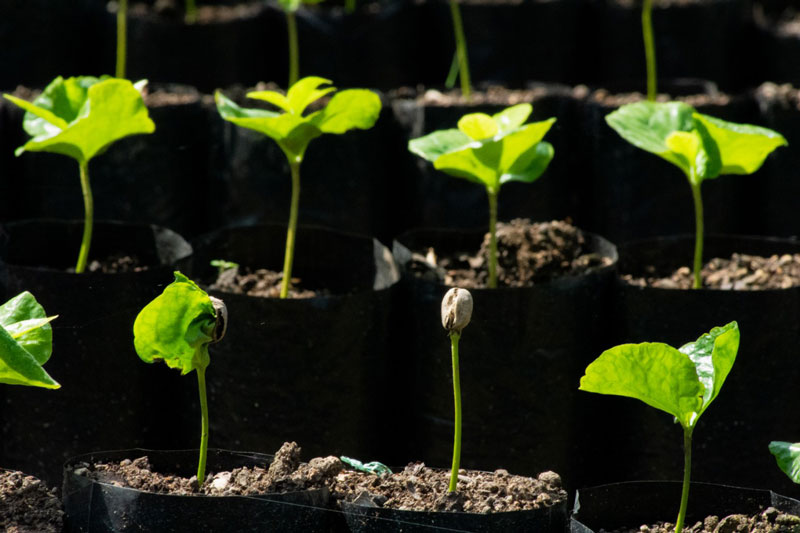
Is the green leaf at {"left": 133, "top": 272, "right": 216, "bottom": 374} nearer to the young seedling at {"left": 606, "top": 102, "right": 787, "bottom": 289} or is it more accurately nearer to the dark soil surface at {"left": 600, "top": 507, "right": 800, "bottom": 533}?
the dark soil surface at {"left": 600, "top": 507, "right": 800, "bottom": 533}

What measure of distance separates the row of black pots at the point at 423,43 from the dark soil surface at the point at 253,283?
49.8 inches

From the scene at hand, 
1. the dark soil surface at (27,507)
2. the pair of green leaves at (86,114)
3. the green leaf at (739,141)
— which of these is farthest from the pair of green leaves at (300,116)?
the dark soil surface at (27,507)

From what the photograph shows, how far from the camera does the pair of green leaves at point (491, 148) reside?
1.49 meters

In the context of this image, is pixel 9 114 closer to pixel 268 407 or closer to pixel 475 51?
pixel 268 407

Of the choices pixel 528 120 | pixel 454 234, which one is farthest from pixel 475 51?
pixel 454 234

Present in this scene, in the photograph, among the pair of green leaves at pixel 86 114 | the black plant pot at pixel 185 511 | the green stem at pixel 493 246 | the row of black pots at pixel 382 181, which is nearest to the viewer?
the black plant pot at pixel 185 511

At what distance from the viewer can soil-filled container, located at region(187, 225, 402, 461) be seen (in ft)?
5.03

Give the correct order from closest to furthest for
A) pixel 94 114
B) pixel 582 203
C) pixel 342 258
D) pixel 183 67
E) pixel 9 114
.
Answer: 1. pixel 94 114
2. pixel 342 258
3. pixel 9 114
4. pixel 582 203
5. pixel 183 67

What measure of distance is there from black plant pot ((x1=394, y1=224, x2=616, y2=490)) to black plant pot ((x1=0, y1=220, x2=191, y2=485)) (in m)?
0.39

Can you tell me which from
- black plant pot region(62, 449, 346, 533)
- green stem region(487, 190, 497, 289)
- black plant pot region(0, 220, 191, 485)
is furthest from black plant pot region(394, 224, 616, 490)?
black plant pot region(62, 449, 346, 533)

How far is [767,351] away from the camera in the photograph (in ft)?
5.17

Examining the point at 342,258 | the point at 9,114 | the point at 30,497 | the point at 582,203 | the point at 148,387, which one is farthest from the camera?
the point at 582,203

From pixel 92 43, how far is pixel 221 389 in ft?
5.63

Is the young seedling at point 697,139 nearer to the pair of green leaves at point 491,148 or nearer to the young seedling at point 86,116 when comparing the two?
the pair of green leaves at point 491,148
